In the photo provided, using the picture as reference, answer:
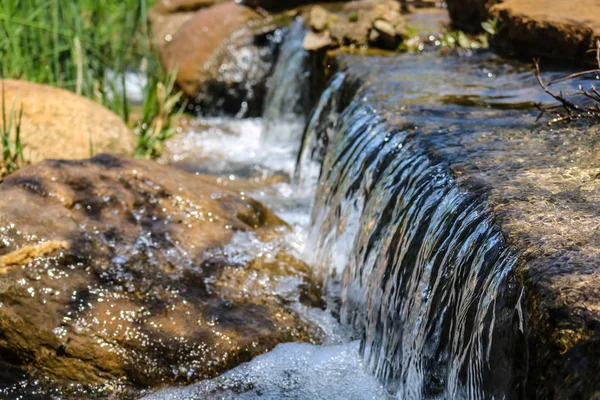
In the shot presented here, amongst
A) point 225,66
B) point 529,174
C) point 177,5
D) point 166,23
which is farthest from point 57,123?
point 177,5

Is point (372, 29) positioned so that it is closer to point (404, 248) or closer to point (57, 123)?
point (57, 123)

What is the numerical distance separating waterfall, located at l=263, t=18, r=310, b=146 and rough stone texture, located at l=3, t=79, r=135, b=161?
94.2 inches

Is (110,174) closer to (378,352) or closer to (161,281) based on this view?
(161,281)

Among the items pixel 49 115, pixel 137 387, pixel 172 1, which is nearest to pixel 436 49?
pixel 49 115

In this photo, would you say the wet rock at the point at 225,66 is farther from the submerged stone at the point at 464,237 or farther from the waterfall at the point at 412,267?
the waterfall at the point at 412,267

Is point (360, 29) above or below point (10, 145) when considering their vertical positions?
above

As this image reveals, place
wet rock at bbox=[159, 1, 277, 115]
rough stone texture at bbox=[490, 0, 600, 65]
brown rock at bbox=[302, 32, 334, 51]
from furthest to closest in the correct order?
1. wet rock at bbox=[159, 1, 277, 115]
2. brown rock at bbox=[302, 32, 334, 51]
3. rough stone texture at bbox=[490, 0, 600, 65]

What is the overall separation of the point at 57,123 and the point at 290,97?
2864 millimetres

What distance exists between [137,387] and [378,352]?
87 centimetres

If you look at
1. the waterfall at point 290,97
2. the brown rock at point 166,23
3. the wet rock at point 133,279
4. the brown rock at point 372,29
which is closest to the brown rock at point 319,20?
the brown rock at point 372,29

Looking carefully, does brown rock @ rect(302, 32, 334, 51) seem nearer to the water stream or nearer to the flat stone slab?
the water stream

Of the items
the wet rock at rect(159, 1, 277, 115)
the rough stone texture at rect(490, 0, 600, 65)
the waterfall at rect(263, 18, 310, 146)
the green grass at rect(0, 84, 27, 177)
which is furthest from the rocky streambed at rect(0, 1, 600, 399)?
the wet rock at rect(159, 1, 277, 115)

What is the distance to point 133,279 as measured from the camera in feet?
10.3

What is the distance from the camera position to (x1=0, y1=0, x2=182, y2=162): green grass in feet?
17.6
